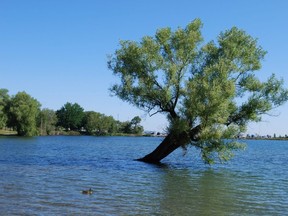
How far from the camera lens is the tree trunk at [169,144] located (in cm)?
3816

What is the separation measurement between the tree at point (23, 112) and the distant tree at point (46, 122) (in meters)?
23.5

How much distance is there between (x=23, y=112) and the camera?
121 meters

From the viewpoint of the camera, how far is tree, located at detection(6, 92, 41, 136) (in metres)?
121

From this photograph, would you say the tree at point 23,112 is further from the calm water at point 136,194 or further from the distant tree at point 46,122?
the calm water at point 136,194

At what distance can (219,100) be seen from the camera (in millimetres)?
34031

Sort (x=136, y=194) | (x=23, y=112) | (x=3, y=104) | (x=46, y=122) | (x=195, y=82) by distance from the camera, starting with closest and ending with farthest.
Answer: (x=136, y=194) < (x=195, y=82) < (x=23, y=112) < (x=3, y=104) < (x=46, y=122)

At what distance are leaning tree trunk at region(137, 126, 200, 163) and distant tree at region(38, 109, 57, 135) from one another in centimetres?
11465

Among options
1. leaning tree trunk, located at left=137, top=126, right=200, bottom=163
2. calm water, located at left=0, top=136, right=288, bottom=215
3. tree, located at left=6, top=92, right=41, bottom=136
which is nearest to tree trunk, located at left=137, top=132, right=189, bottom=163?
leaning tree trunk, located at left=137, top=126, right=200, bottom=163

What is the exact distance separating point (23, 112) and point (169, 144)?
9032 cm

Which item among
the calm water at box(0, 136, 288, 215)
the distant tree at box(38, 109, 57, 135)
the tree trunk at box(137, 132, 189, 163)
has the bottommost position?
the calm water at box(0, 136, 288, 215)

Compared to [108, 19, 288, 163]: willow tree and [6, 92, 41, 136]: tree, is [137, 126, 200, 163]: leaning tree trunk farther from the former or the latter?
[6, 92, 41, 136]: tree

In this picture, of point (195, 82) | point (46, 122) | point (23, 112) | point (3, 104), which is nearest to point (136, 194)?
point (195, 82)

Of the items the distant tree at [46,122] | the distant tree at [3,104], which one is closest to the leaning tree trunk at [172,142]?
the distant tree at [3,104]

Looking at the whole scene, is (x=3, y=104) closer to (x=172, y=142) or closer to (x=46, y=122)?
(x=46, y=122)
